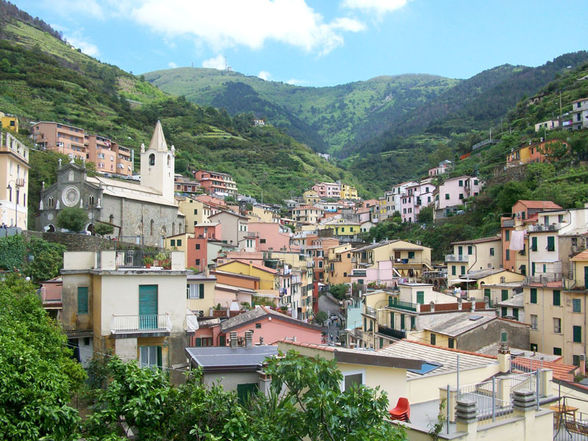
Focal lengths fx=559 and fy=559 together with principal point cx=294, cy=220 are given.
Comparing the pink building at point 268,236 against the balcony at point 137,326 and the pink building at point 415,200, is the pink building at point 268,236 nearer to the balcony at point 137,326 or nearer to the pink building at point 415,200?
the pink building at point 415,200

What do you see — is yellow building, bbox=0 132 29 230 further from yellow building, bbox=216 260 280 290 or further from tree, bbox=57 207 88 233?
yellow building, bbox=216 260 280 290

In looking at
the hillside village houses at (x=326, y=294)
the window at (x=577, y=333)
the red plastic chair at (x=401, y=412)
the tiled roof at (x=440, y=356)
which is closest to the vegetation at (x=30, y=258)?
the hillside village houses at (x=326, y=294)

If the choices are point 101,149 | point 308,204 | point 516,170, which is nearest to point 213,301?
point 516,170

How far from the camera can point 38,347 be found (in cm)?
1345

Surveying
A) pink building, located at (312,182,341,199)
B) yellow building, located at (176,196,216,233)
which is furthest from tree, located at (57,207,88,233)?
pink building, located at (312,182,341,199)

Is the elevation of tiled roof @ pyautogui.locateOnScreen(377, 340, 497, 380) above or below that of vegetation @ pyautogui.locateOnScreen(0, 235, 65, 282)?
below

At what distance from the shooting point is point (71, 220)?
5225 cm

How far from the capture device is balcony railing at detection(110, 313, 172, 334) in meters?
16.7

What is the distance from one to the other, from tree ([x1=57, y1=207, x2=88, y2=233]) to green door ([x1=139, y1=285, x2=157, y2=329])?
3788 centimetres

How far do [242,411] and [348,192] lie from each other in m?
131

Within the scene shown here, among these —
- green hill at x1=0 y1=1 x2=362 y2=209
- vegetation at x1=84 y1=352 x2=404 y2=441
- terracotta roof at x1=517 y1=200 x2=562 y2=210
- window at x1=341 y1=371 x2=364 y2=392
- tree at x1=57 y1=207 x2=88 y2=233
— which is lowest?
window at x1=341 y1=371 x2=364 y2=392

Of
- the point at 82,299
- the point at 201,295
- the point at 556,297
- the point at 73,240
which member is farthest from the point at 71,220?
the point at 556,297

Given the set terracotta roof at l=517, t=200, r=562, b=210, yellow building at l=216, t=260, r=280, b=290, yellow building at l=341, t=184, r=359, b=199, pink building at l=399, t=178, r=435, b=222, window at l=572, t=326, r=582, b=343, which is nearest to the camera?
window at l=572, t=326, r=582, b=343

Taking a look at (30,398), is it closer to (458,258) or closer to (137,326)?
(137,326)
